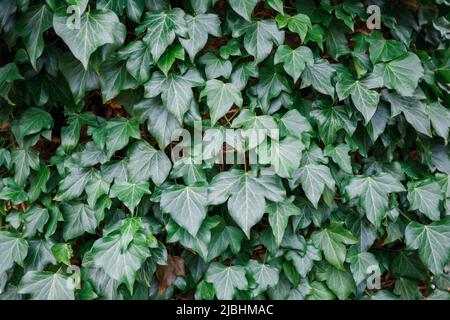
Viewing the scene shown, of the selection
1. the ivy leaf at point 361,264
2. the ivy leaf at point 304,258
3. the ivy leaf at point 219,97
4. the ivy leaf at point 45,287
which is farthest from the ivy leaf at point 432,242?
the ivy leaf at point 45,287

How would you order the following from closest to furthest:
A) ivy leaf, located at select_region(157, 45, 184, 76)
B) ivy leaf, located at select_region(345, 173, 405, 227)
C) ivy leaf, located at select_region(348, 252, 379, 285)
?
ivy leaf, located at select_region(157, 45, 184, 76)
ivy leaf, located at select_region(345, 173, 405, 227)
ivy leaf, located at select_region(348, 252, 379, 285)

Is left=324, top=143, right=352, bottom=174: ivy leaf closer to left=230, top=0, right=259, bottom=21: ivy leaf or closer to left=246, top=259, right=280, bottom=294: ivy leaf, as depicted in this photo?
left=246, top=259, right=280, bottom=294: ivy leaf

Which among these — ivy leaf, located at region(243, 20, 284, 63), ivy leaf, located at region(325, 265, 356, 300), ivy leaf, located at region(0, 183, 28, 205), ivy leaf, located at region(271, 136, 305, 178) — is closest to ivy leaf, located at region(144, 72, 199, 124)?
ivy leaf, located at region(243, 20, 284, 63)

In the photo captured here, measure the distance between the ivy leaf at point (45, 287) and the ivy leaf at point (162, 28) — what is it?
95cm

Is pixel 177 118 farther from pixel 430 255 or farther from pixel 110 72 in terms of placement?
pixel 430 255

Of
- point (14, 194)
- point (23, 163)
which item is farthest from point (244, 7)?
point (14, 194)

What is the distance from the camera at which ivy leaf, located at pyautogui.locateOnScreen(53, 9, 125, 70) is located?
1.46 m

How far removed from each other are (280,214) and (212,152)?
36 cm

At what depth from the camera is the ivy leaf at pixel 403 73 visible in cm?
170

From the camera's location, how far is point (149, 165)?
5.42 feet

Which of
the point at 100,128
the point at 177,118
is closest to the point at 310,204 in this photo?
the point at 177,118

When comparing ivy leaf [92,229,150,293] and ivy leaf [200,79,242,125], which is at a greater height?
ivy leaf [200,79,242,125]

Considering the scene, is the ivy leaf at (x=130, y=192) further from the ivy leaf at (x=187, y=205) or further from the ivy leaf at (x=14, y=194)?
the ivy leaf at (x=14, y=194)

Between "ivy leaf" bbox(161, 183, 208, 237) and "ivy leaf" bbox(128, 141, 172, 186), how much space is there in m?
0.09
